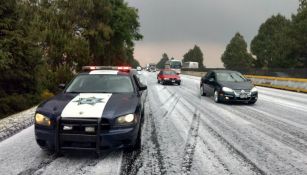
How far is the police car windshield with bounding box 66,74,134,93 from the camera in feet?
24.9

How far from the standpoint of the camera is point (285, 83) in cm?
2739

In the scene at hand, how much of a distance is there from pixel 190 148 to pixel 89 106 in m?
2.21

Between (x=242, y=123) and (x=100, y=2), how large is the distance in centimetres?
2574

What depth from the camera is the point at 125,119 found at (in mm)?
6039

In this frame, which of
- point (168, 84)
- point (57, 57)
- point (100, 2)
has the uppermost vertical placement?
point (100, 2)

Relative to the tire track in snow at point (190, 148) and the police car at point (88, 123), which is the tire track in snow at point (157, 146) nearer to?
the tire track in snow at point (190, 148)

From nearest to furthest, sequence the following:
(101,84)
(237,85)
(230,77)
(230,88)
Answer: (101,84), (230,88), (237,85), (230,77)

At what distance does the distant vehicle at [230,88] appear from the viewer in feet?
48.9

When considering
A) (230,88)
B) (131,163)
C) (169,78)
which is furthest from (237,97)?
(169,78)

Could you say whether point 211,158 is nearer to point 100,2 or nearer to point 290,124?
point 290,124

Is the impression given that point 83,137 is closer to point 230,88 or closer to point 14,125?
point 14,125

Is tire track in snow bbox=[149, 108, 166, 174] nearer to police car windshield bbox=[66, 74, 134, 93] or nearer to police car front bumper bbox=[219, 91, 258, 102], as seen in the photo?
police car windshield bbox=[66, 74, 134, 93]

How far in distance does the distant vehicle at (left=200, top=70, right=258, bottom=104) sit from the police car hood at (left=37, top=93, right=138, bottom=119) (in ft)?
28.5

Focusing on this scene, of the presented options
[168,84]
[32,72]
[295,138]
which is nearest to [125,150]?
[295,138]
